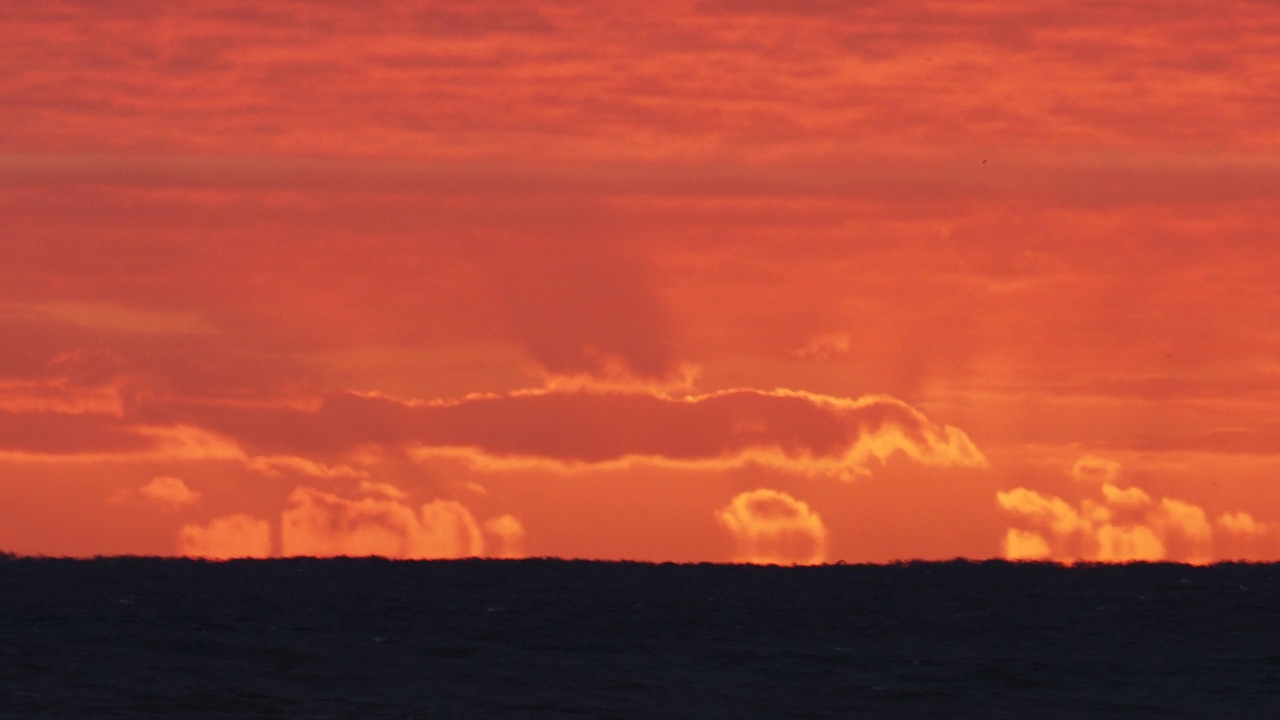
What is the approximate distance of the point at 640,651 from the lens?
379 ft

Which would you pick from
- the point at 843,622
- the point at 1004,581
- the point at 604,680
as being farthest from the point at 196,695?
the point at 1004,581

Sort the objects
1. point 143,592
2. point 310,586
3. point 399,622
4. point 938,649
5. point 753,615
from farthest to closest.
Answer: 1. point 310,586
2. point 143,592
3. point 753,615
4. point 399,622
5. point 938,649

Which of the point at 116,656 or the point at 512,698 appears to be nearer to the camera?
the point at 512,698

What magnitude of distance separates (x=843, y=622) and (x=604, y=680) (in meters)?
48.0

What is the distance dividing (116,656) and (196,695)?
704 inches

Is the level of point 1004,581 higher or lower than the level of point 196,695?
higher

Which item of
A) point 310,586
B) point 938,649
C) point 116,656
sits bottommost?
point 116,656

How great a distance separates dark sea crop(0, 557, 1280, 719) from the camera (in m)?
85.8

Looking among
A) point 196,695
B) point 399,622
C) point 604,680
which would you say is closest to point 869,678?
point 604,680

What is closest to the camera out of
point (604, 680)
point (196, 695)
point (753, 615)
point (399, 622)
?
point (196, 695)

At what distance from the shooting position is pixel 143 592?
566 feet

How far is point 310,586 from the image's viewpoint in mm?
185125

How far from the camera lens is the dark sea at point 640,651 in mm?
85812

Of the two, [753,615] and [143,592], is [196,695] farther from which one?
[143,592]
